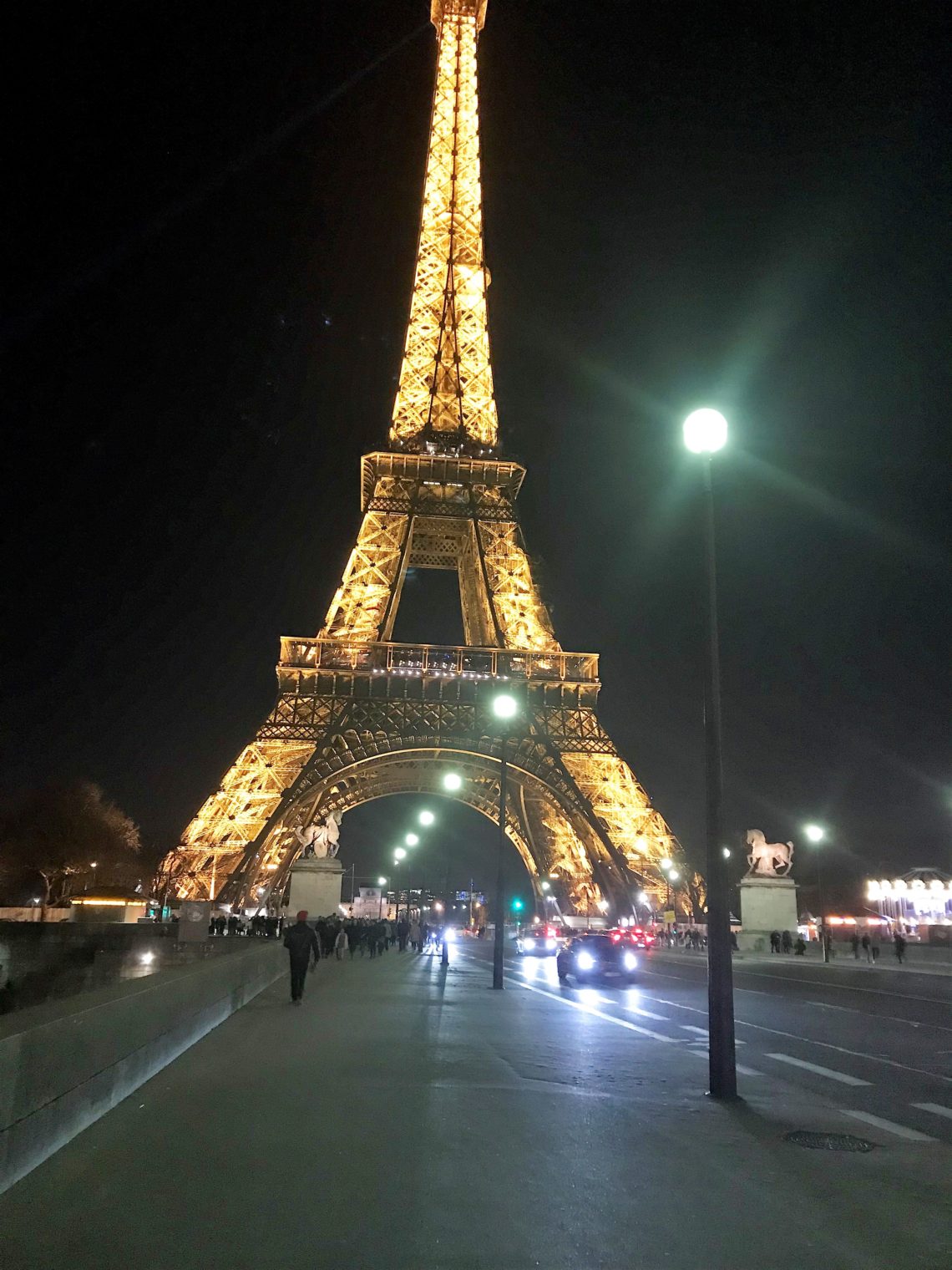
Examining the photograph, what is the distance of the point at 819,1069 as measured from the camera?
36.5 feet

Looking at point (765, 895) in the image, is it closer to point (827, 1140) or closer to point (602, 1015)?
point (602, 1015)

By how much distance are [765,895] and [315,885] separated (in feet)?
68.7

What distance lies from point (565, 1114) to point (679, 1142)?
125cm

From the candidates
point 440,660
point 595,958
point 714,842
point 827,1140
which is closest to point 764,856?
point 440,660

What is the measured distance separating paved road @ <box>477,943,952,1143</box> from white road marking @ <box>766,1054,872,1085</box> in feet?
0.05

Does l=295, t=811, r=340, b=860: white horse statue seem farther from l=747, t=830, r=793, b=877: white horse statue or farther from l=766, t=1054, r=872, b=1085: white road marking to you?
l=766, t=1054, r=872, b=1085: white road marking

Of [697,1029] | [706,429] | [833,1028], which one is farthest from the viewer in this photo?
[833,1028]

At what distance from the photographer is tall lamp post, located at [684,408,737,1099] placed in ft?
28.9

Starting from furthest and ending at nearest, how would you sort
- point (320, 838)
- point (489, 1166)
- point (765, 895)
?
point (320, 838) → point (765, 895) → point (489, 1166)

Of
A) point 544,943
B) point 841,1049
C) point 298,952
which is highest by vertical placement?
point 544,943

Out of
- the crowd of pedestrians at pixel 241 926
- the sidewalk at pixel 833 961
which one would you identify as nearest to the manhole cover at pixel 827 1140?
the sidewalk at pixel 833 961

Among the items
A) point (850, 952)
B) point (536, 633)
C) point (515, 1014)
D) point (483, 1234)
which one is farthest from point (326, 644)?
point (483, 1234)

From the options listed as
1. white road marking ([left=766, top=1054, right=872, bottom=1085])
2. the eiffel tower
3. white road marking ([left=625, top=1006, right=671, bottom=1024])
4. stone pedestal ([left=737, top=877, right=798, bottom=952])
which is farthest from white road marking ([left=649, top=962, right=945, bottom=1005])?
the eiffel tower

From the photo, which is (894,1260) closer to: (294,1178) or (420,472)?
(294,1178)
